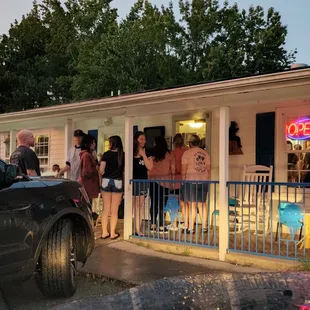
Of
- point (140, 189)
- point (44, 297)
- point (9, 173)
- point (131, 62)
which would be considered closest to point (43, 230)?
point (9, 173)

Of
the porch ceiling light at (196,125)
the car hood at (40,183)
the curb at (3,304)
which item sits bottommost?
the curb at (3,304)

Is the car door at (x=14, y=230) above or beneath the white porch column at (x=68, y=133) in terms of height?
beneath

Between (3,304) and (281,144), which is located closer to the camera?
(3,304)

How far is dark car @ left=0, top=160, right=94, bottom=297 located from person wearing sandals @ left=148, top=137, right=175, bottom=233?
235 cm

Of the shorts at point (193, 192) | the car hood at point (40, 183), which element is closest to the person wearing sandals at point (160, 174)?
the shorts at point (193, 192)

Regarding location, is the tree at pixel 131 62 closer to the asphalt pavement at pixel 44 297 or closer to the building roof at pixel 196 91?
the building roof at pixel 196 91

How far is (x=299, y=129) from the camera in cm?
709

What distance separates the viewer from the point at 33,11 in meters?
28.4

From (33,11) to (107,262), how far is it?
26.7 meters

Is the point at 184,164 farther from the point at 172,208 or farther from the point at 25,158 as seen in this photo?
the point at 25,158

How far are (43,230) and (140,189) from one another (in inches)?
125

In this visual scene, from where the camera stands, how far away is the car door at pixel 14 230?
3486 millimetres

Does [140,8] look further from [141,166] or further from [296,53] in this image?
[141,166]

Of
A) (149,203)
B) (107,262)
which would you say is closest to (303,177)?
(149,203)
